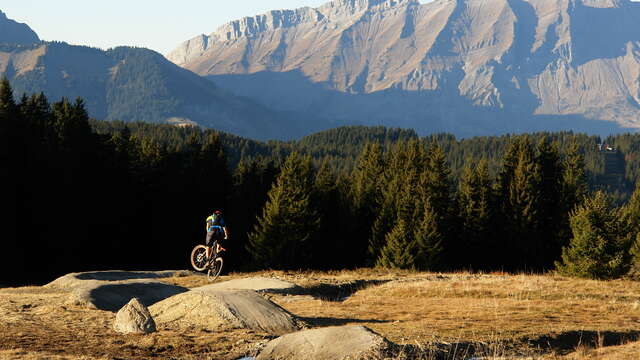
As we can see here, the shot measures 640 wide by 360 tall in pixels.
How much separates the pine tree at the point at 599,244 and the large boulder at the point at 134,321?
109 ft

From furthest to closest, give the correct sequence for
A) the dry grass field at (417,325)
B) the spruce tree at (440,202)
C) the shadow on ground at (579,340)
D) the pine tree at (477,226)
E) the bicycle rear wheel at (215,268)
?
the pine tree at (477,226), the spruce tree at (440,202), the bicycle rear wheel at (215,268), the shadow on ground at (579,340), the dry grass field at (417,325)

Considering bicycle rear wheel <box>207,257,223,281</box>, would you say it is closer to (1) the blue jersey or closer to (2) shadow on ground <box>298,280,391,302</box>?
(1) the blue jersey

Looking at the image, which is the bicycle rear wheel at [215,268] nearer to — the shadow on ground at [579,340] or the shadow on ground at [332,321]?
the shadow on ground at [332,321]

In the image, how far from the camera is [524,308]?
23.9m

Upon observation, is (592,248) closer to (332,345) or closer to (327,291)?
(327,291)

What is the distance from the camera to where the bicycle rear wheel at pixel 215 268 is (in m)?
32.1

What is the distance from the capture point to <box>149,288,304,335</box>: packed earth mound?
17.5 meters

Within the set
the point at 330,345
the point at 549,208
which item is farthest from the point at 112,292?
the point at 549,208

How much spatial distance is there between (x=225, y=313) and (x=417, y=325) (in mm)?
5718

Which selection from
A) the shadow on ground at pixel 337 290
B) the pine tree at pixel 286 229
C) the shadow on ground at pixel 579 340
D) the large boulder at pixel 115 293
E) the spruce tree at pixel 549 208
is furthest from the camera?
the spruce tree at pixel 549 208

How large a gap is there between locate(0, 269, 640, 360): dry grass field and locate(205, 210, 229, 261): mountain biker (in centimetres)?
210

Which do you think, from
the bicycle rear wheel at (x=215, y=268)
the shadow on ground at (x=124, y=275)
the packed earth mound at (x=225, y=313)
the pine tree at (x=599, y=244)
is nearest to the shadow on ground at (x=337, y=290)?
the bicycle rear wheel at (x=215, y=268)

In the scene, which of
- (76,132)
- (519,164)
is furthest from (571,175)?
(76,132)

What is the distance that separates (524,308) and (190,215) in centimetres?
5882
